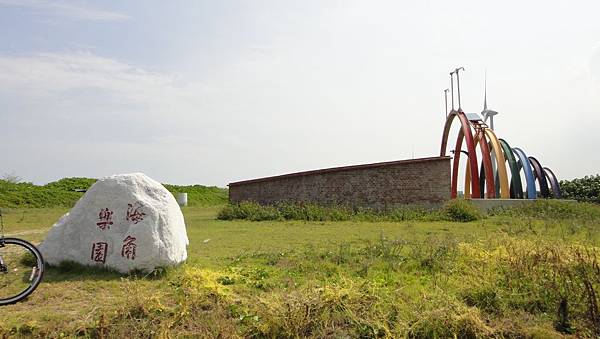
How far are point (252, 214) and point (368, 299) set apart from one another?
11821mm

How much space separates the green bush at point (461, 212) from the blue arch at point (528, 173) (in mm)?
10699

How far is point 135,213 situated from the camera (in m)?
6.45

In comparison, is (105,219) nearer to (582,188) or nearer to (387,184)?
(387,184)

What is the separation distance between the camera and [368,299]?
4.77 metres

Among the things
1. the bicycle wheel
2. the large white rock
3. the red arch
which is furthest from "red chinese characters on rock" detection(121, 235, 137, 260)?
the red arch

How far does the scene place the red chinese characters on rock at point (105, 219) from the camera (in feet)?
21.1

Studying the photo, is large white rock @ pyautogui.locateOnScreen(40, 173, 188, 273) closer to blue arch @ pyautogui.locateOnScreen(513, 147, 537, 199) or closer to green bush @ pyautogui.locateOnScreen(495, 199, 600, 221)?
green bush @ pyautogui.locateOnScreen(495, 199, 600, 221)

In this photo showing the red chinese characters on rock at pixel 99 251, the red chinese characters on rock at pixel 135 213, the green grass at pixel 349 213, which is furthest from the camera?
the green grass at pixel 349 213

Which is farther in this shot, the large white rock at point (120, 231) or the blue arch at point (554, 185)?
the blue arch at point (554, 185)

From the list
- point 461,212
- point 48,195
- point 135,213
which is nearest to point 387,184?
point 461,212

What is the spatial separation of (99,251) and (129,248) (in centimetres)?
46

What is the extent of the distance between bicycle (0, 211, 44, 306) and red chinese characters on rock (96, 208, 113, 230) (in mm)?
915

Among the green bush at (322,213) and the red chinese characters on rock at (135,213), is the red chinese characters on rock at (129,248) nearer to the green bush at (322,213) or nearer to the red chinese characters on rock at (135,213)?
the red chinese characters on rock at (135,213)

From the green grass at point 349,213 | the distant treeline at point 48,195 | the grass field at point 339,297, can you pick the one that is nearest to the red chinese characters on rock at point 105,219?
the grass field at point 339,297
